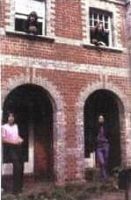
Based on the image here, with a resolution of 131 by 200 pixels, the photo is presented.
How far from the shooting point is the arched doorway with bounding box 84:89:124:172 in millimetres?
15297

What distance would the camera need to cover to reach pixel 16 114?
557 inches

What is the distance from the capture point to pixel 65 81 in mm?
14000

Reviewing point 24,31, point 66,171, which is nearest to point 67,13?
point 24,31

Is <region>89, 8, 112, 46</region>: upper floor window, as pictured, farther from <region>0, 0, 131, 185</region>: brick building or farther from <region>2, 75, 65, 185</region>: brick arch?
<region>2, 75, 65, 185</region>: brick arch

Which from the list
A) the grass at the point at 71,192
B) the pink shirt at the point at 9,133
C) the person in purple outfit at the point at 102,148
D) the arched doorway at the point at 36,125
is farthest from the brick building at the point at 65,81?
the pink shirt at the point at 9,133

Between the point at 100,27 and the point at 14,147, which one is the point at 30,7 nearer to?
the point at 100,27

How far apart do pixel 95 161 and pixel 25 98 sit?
3413 mm

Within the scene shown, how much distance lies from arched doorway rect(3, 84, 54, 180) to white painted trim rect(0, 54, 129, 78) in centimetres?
89

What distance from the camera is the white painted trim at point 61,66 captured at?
13.0 metres

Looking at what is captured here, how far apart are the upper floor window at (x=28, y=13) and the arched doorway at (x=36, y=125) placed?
190cm

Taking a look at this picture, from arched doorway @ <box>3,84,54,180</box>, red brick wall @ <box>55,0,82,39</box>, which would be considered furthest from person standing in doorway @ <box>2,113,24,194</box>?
red brick wall @ <box>55,0,82,39</box>

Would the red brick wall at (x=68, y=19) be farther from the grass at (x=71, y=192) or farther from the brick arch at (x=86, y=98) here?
the grass at (x=71, y=192)

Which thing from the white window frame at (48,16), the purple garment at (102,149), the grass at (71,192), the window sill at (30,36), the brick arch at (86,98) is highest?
the white window frame at (48,16)

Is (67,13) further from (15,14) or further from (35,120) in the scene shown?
(35,120)
